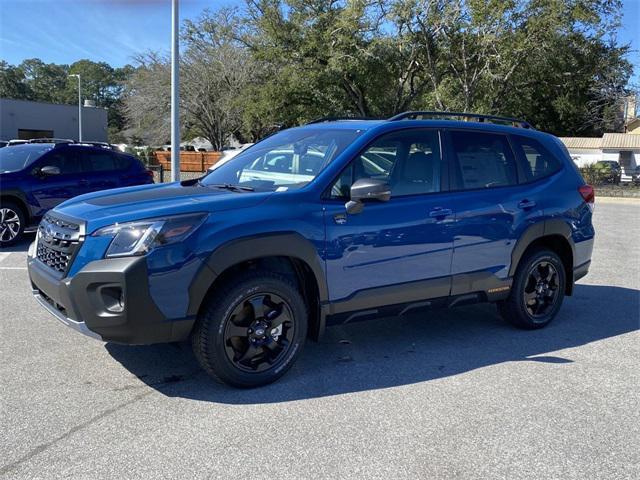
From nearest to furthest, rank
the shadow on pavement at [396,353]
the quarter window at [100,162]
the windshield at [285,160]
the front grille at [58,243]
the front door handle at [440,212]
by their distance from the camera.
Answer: the front grille at [58,243], the shadow on pavement at [396,353], the windshield at [285,160], the front door handle at [440,212], the quarter window at [100,162]

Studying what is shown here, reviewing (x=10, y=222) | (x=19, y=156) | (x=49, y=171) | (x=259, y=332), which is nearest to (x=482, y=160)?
(x=259, y=332)

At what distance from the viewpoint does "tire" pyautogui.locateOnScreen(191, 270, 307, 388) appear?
3955mm

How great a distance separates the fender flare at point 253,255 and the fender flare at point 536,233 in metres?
2.01

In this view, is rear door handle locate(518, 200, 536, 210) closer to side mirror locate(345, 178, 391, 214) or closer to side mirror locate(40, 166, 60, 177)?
side mirror locate(345, 178, 391, 214)

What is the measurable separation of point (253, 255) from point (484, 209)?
2.16 m

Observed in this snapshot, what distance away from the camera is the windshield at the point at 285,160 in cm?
462

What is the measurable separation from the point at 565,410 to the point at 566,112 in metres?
47.4

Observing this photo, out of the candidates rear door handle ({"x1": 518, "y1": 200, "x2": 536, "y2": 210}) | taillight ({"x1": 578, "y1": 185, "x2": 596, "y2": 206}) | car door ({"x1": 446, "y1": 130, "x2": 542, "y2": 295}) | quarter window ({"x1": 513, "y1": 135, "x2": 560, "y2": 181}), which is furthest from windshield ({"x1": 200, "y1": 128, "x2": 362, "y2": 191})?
taillight ({"x1": 578, "y1": 185, "x2": 596, "y2": 206})

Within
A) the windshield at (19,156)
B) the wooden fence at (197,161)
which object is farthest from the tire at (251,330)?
the wooden fence at (197,161)

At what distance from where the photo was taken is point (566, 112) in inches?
1843

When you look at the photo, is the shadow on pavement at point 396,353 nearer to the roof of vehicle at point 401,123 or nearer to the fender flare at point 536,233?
the fender flare at point 536,233

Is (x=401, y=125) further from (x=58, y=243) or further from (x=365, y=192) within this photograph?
(x=58, y=243)

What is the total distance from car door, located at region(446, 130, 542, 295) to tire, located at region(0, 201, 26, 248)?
282 inches

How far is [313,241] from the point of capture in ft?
13.8
